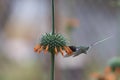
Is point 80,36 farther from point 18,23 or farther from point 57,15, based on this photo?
point 57,15

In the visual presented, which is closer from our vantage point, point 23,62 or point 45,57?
point 45,57

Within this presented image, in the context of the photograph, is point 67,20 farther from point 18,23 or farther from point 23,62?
point 18,23

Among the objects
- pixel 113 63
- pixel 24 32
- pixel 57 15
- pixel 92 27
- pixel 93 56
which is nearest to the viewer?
pixel 113 63

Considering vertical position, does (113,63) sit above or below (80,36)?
below

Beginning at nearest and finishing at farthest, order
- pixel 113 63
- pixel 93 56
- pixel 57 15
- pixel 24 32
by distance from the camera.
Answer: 1. pixel 113 63
2. pixel 57 15
3. pixel 93 56
4. pixel 24 32

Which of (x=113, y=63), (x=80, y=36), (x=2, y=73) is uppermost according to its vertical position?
(x=80, y=36)

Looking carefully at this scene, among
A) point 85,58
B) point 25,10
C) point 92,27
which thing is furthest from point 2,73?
point 25,10
